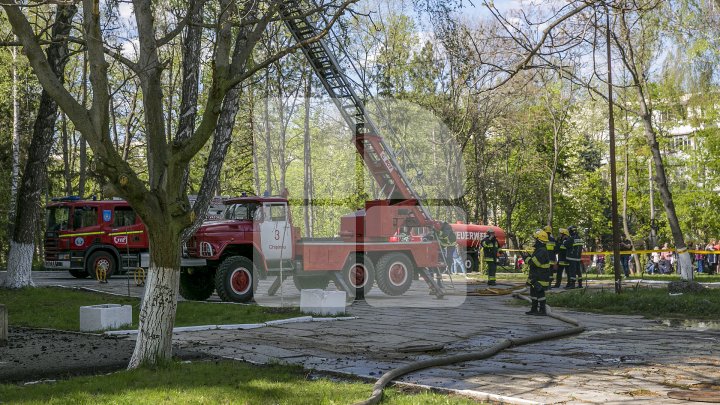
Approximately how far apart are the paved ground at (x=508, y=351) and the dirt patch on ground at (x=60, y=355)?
92 centimetres

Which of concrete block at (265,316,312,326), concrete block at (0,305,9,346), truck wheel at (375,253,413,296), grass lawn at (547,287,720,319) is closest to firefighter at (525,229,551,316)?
grass lawn at (547,287,720,319)

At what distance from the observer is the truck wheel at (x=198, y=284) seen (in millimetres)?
17281

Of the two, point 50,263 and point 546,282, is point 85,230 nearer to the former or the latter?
point 50,263

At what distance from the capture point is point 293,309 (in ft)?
47.3

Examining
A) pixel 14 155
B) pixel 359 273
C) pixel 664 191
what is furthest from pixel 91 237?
pixel 664 191

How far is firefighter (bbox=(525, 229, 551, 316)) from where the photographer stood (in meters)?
14.5

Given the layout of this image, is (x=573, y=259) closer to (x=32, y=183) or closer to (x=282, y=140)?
(x=32, y=183)

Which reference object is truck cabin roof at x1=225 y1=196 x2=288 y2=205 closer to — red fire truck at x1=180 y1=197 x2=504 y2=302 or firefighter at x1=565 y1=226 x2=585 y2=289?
red fire truck at x1=180 y1=197 x2=504 y2=302

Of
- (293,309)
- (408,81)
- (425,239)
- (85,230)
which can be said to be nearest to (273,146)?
(408,81)

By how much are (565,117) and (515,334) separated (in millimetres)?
31280

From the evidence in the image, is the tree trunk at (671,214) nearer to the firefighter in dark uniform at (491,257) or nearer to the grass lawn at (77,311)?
the firefighter in dark uniform at (491,257)

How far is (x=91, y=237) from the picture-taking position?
80.4 ft

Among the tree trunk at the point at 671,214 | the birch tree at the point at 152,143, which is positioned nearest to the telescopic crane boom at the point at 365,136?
the tree trunk at the point at 671,214

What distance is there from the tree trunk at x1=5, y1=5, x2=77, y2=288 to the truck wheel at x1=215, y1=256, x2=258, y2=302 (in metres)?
5.00
